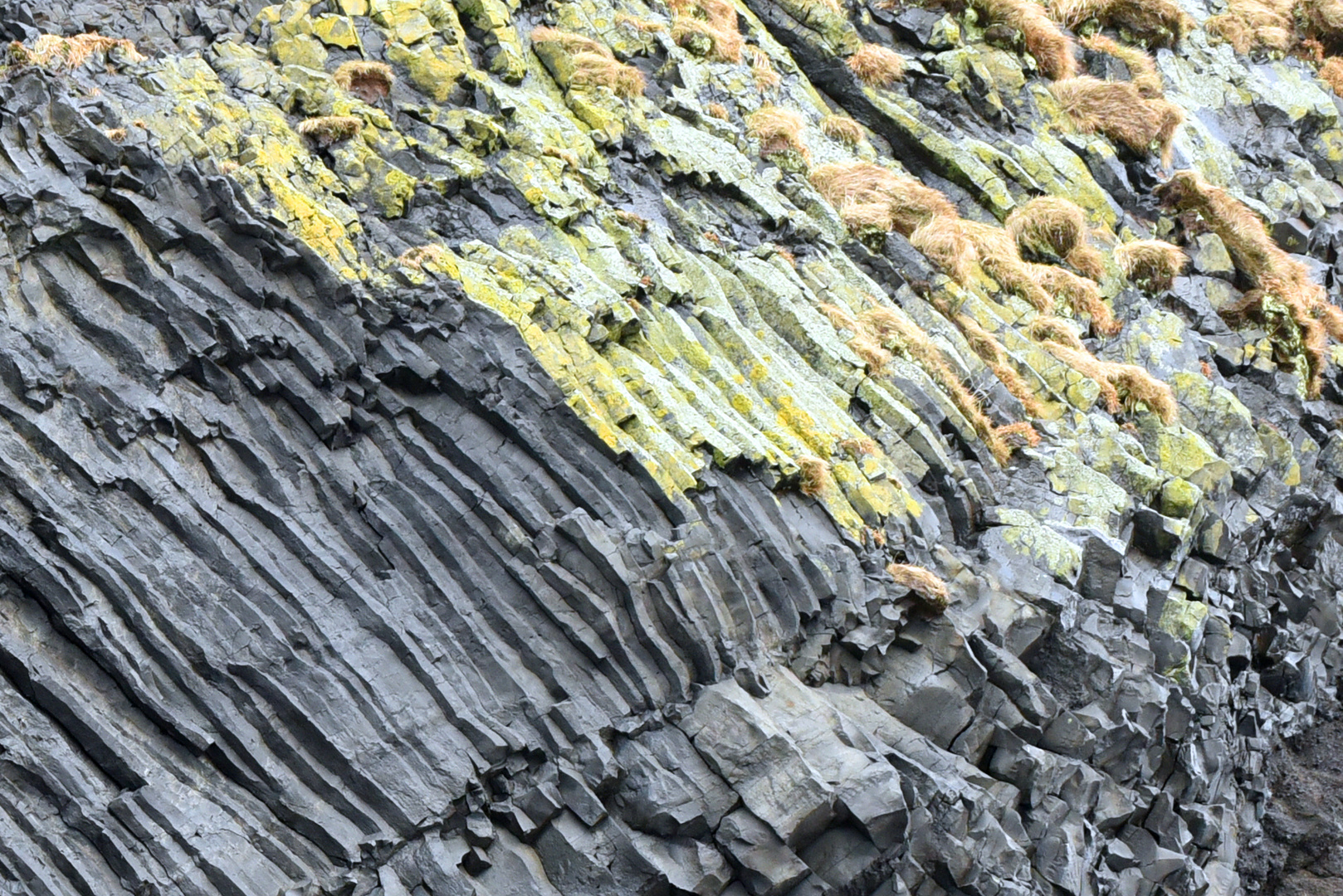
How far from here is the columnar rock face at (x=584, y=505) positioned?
13656 mm

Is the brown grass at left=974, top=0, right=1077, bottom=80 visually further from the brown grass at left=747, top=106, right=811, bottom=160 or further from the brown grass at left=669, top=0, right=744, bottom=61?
the brown grass at left=747, top=106, right=811, bottom=160

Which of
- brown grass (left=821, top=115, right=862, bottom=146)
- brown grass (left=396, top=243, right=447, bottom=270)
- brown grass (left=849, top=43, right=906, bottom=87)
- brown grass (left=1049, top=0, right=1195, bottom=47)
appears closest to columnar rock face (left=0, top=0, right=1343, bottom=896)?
brown grass (left=396, top=243, right=447, bottom=270)

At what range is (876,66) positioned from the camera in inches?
1113

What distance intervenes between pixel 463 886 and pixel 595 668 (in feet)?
9.89

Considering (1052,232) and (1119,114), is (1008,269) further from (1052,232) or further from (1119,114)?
(1119,114)

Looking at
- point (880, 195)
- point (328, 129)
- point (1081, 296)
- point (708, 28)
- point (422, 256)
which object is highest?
point (708, 28)

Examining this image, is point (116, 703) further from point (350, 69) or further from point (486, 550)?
point (350, 69)

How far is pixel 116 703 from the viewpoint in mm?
13273

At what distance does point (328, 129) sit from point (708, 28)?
32.8 ft

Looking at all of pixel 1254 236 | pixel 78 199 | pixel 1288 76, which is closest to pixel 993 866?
pixel 78 199

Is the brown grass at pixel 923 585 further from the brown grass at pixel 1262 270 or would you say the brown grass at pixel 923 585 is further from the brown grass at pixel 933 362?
Result: the brown grass at pixel 1262 270

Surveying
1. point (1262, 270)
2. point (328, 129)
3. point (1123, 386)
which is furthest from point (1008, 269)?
point (328, 129)

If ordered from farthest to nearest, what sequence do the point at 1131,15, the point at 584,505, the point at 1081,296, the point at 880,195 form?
the point at 1131,15 < the point at 1081,296 < the point at 880,195 < the point at 584,505

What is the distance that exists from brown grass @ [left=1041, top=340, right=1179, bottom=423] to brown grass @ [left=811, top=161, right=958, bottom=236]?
3869 mm
